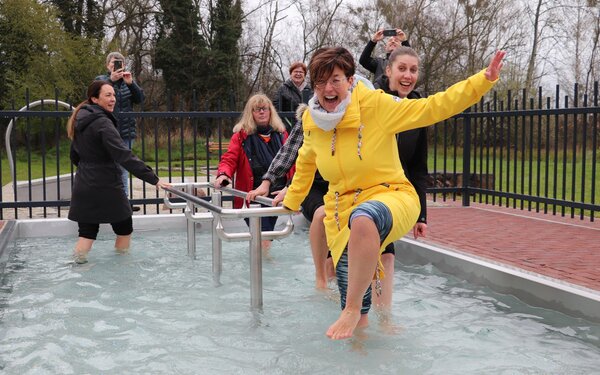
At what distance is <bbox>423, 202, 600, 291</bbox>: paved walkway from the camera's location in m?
5.34

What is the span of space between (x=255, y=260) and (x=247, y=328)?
0.44m

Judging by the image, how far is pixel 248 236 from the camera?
12.9ft

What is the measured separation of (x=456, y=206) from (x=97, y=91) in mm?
6021

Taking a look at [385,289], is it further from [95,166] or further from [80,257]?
[80,257]

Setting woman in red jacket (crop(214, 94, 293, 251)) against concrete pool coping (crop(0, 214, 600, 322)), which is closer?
concrete pool coping (crop(0, 214, 600, 322))

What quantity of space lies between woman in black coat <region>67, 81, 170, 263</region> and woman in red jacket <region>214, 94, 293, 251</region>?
101 centimetres

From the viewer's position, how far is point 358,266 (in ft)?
10.1

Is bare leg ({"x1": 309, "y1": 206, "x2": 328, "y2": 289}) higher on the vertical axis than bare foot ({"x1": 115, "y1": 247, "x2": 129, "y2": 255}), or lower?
higher

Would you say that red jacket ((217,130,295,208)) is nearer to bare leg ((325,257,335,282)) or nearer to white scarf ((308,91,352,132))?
bare leg ((325,257,335,282))

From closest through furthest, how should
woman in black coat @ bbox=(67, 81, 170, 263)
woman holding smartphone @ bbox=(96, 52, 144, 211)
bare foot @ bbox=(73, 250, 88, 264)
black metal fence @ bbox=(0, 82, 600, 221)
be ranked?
woman in black coat @ bbox=(67, 81, 170, 263) < bare foot @ bbox=(73, 250, 88, 264) < black metal fence @ bbox=(0, 82, 600, 221) < woman holding smartphone @ bbox=(96, 52, 144, 211)

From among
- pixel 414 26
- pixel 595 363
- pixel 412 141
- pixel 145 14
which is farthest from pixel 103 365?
pixel 145 14

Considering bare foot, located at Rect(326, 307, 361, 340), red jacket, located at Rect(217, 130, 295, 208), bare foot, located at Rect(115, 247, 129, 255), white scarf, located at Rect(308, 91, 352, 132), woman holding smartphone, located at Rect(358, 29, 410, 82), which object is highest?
woman holding smartphone, located at Rect(358, 29, 410, 82)

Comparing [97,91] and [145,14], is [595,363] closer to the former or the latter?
[97,91]

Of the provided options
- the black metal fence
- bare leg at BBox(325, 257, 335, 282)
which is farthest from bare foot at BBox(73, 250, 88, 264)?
bare leg at BBox(325, 257, 335, 282)
